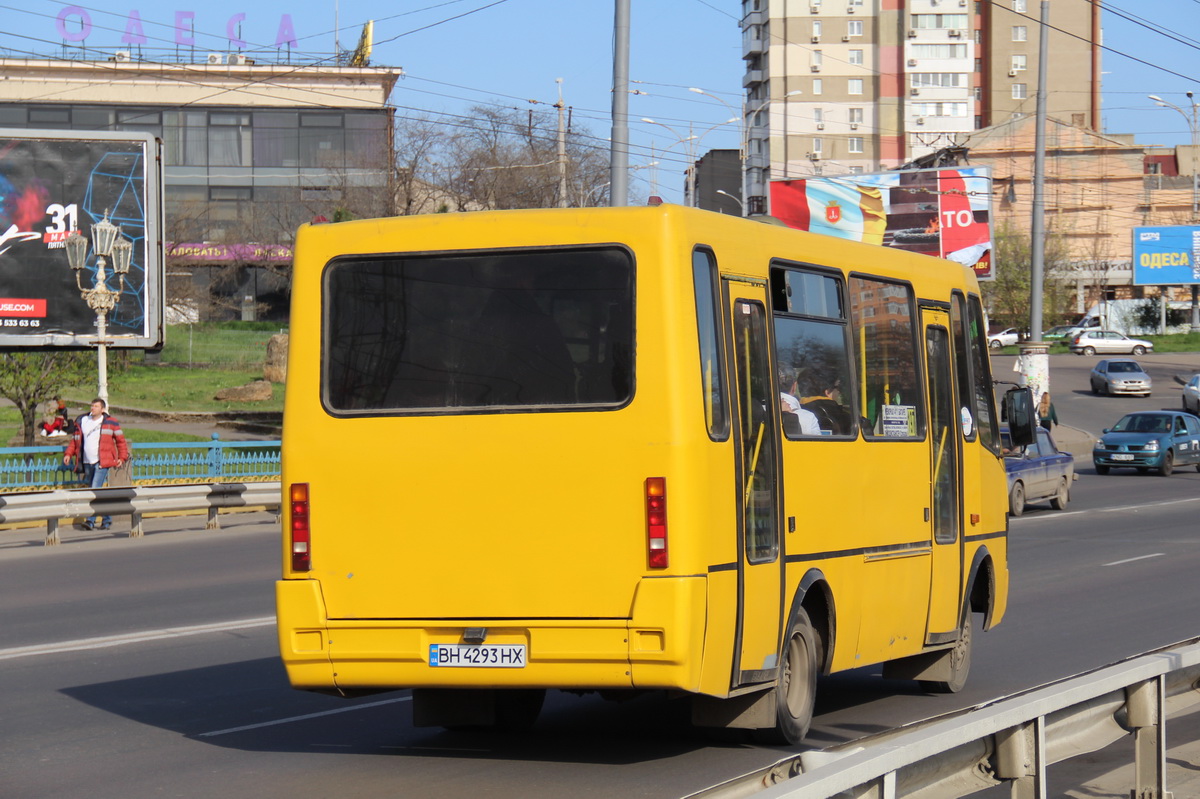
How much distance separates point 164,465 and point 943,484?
18536mm

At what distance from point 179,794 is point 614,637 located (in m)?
2.10

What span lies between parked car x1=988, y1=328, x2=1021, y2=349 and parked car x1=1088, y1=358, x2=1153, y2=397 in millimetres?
18796

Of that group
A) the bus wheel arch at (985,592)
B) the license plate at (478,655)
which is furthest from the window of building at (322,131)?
the license plate at (478,655)

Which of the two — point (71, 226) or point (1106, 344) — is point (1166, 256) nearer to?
point (1106, 344)

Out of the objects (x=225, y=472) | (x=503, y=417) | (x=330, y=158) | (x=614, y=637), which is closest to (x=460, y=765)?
(x=614, y=637)

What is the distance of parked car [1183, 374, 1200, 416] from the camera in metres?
52.2

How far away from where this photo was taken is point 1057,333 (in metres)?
90.4

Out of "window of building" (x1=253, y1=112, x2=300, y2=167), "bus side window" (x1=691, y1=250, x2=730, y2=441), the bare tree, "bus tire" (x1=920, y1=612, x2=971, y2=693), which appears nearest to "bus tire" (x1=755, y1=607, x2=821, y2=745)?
"bus side window" (x1=691, y1=250, x2=730, y2=441)

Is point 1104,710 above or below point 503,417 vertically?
below

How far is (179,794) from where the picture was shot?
7000 mm

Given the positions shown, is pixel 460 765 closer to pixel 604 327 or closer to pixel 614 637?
pixel 614 637

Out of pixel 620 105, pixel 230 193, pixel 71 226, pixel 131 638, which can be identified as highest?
pixel 230 193

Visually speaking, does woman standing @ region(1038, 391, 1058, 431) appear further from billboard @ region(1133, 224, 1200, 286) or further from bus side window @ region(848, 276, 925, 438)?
billboard @ region(1133, 224, 1200, 286)

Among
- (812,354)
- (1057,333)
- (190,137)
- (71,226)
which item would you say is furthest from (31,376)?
(1057,333)
